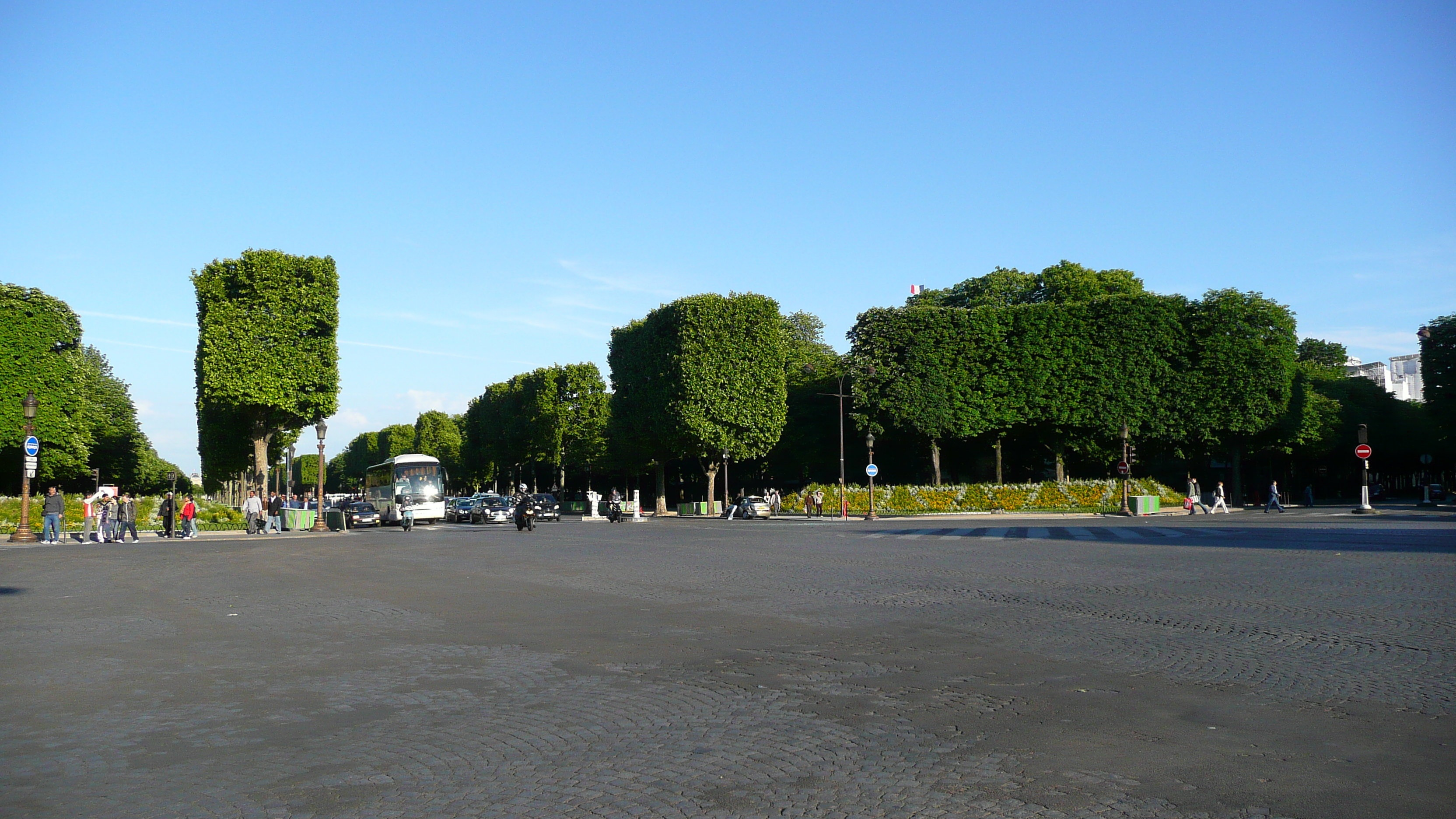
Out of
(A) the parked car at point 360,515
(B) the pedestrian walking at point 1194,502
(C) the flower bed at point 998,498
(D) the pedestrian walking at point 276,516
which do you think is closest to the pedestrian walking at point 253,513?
(D) the pedestrian walking at point 276,516

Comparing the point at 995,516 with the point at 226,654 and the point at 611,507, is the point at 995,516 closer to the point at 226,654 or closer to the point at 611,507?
the point at 611,507

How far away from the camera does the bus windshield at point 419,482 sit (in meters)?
54.0

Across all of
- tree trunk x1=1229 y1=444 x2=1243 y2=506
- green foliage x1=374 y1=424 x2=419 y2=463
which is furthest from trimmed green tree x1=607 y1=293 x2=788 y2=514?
green foliage x1=374 y1=424 x2=419 y2=463

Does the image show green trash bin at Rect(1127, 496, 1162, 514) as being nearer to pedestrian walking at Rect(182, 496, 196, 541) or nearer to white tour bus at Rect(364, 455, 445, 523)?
white tour bus at Rect(364, 455, 445, 523)

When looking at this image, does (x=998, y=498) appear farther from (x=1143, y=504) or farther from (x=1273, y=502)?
(x=1273, y=502)

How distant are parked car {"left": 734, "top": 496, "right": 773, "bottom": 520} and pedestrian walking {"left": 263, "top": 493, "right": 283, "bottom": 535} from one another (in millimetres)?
20115

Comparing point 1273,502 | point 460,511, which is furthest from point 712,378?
point 1273,502

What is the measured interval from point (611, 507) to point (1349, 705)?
42733 mm

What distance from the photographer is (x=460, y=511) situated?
58406 millimetres

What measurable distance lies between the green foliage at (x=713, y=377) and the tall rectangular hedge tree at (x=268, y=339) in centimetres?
1667

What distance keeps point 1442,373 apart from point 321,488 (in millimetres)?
56174

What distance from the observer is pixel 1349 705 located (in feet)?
21.9

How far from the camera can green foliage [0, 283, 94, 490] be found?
167ft

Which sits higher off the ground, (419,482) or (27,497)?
(419,482)
